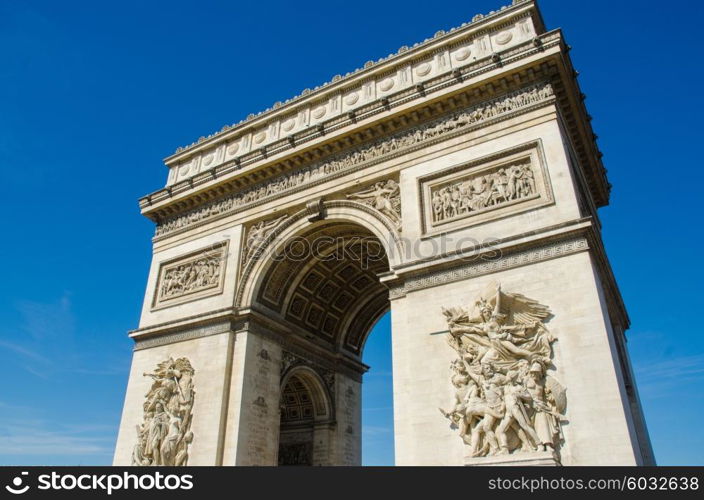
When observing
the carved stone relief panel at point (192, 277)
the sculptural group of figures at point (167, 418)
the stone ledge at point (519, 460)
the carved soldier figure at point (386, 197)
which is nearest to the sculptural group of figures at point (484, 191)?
the carved soldier figure at point (386, 197)

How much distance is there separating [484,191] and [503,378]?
4.64 meters

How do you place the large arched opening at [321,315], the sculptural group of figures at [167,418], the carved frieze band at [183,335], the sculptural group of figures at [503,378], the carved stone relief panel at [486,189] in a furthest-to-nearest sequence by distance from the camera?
the large arched opening at [321,315] → the carved frieze band at [183,335] → the sculptural group of figures at [167,418] → the carved stone relief panel at [486,189] → the sculptural group of figures at [503,378]

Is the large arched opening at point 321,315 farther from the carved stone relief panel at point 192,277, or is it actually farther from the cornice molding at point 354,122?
the cornice molding at point 354,122

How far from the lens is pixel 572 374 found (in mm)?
10312

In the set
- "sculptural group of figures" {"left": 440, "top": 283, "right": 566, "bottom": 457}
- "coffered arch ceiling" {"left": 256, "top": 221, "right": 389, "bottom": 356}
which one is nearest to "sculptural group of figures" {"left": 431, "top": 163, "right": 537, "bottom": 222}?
"sculptural group of figures" {"left": 440, "top": 283, "right": 566, "bottom": 457}

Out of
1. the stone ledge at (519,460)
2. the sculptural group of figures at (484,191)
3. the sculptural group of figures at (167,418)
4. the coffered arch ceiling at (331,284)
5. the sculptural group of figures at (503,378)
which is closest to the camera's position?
the stone ledge at (519,460)

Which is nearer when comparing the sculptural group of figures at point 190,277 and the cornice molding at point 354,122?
the cornice molding at point 354,122

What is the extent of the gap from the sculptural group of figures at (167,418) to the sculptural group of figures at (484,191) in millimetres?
8486

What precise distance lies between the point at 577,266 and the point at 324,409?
10.4 metres

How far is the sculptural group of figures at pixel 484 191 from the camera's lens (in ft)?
41.8

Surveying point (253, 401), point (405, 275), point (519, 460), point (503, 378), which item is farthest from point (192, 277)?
point (519, 460)
